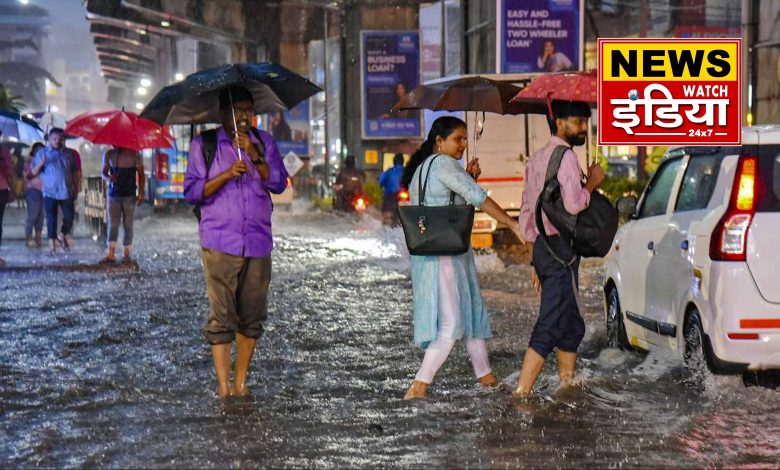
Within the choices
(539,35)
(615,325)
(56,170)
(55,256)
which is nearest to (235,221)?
(615,325)

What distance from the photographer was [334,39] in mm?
57594

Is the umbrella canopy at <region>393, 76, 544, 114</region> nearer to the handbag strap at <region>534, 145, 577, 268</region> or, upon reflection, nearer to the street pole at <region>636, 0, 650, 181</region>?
the handbag strap at <region>534, 145, 577, 268</region>

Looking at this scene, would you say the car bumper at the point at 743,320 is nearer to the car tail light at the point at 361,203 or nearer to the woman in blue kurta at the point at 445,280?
the woman in blue kurta at the point at 445,280

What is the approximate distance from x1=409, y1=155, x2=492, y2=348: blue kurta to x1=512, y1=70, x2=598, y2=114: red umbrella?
114 centimetres

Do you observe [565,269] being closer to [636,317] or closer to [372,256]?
[636,317]

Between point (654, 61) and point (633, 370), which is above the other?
point (654, 61)

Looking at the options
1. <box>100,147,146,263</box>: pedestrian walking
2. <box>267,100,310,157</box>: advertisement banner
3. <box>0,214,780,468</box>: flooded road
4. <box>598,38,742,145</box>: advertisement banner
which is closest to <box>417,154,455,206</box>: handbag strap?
<box>0,214,780,468</box>: flooded road

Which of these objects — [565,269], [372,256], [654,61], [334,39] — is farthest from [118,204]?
[334,39]

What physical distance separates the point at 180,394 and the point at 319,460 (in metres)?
2.10

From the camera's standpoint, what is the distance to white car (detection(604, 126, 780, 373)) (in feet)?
24.6

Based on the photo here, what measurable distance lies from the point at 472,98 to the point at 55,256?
1051cm

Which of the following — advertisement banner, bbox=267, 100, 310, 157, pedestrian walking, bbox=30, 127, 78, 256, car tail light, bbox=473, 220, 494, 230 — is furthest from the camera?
advertisement banner, bbox=267, 100, 310, 157

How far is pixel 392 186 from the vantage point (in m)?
26.1

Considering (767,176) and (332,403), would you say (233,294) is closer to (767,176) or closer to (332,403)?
(332,403)
